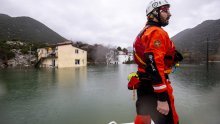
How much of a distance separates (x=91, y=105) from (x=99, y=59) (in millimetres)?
43245

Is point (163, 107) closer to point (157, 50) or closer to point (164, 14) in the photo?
point (157, 50)

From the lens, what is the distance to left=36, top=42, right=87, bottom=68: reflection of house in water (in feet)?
105

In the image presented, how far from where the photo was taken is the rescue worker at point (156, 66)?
1.78m

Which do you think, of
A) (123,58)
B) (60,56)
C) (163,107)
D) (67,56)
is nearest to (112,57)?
(123,58)

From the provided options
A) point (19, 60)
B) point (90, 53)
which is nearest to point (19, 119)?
point (19, 60)

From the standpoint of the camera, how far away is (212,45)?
2403 inches

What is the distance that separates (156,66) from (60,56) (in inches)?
1235

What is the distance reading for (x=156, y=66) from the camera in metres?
1.77

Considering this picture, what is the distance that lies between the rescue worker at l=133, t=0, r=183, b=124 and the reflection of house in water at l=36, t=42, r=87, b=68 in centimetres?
3070

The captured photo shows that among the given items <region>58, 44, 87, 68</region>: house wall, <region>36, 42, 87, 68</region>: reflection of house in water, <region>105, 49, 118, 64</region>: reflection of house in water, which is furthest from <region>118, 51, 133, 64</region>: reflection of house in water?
<region>58, 44, 87, 68</region>: house wall

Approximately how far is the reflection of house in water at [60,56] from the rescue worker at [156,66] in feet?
101

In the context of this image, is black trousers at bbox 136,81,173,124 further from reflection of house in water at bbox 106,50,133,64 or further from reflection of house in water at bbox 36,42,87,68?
reflection of house in water at bbox 106,50,133,64

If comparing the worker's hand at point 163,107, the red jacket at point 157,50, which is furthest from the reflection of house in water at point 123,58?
the worker's hand at point 163,107

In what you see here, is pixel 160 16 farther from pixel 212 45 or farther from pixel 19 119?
pixel 212 45
